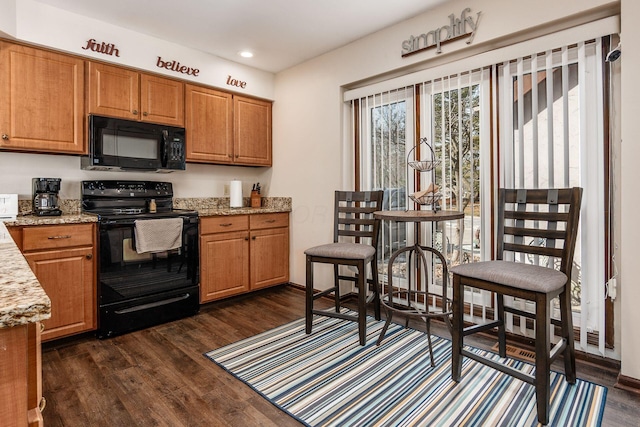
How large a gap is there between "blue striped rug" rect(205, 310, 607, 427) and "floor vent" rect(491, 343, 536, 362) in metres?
0.08

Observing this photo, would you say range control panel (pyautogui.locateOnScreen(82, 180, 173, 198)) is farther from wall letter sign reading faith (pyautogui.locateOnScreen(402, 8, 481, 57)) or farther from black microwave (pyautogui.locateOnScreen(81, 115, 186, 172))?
wall letter sign reading faith (pyautogui.locateOnScreen(402, 8, 481, 57))

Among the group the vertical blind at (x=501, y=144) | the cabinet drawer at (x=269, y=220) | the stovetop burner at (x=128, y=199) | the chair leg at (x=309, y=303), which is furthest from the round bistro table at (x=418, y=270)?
the stovetop burner at (x=128, y=199)

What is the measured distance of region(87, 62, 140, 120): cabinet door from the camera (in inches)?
111

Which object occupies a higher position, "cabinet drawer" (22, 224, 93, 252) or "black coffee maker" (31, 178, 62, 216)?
"black coffee maker" (31, 178, 62, 216)

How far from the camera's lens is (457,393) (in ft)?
6.13

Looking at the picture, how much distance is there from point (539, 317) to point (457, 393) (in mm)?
597

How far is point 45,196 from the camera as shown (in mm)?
2652

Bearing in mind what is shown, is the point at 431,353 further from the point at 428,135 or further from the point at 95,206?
the point at 95,206

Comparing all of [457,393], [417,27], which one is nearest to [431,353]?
[457,393]

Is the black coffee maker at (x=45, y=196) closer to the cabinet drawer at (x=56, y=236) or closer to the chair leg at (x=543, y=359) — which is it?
the cabinet drawer at (x=56, y=236)

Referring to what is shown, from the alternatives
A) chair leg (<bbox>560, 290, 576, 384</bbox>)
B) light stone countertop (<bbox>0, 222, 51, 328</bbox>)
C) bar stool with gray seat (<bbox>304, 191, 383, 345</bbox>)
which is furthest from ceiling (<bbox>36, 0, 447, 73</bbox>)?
light stone countertop (<bbox>0, 222, 51, 328</bbox>)

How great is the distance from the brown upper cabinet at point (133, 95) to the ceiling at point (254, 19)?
14.9 inches

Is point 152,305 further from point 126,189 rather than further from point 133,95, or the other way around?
point 133,95

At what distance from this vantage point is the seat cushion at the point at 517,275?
5.42 ft
